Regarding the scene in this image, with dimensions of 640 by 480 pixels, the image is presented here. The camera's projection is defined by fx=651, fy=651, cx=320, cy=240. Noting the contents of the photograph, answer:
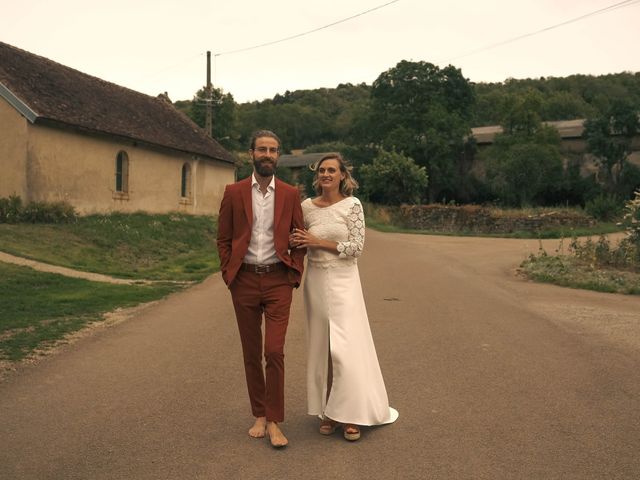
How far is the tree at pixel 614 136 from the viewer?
41188mm

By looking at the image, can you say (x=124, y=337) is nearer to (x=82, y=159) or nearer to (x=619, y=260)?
(x=619, y=260)

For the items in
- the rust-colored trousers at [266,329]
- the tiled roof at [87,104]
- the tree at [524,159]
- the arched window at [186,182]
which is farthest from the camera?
the tree at [524,159]

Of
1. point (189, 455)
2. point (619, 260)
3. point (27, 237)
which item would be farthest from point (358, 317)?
point (27, 237)

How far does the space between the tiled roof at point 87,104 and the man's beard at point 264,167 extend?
19.0m

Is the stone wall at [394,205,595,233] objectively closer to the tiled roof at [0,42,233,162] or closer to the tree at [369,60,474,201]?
the tree at [369,60,474,201]

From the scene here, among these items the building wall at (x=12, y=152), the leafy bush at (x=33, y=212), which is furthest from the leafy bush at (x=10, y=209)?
the building wall at (x=12, y=152)

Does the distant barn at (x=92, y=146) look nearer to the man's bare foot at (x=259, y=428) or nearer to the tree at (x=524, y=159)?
the tree at (x=524, y=159)

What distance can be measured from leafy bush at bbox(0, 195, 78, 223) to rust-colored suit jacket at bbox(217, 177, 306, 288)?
58.6 ft

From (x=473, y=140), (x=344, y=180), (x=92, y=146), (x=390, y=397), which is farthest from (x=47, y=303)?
(x=473, y=140)

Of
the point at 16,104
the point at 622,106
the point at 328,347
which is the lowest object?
the point at 328,347

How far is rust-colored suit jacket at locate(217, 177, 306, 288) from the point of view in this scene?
475 cm

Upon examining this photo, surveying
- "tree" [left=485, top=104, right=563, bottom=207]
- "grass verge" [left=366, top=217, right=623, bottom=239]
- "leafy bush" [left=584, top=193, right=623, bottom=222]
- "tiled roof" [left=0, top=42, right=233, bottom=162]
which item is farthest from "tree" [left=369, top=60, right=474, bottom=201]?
"tiled roof" [left=0, top=42, right=233, bottom=162]

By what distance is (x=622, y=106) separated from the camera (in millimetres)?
41219

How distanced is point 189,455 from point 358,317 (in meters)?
1.58
